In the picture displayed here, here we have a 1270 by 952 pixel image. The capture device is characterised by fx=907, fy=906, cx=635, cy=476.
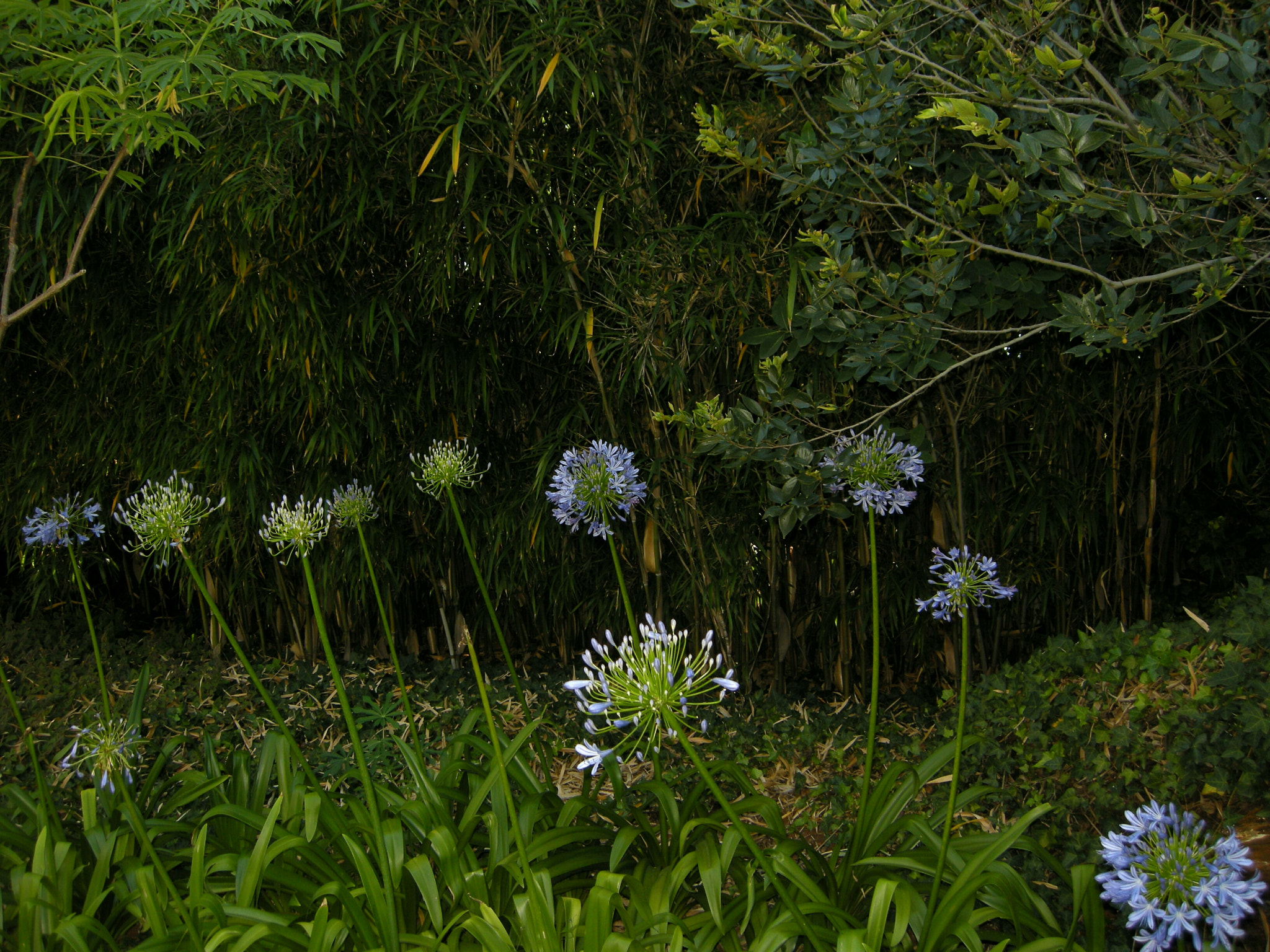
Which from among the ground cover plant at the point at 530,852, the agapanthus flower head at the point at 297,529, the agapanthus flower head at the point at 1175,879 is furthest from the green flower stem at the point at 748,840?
the agapanthus flower head at the point at 297,529

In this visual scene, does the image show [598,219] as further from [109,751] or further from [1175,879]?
[1175,879]

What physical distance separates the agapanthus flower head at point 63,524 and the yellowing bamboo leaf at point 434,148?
1109 millimetres


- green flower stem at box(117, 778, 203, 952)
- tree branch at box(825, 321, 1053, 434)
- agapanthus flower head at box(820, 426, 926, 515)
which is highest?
tree branch at box(825, 321, 1053, 434)

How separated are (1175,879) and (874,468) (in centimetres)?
79

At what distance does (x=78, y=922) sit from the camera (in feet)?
5.17

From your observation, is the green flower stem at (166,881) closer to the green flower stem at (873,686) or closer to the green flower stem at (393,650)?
the green flower stem at (393,650)

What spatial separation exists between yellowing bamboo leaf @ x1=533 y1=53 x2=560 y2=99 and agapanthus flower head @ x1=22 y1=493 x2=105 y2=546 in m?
1.38

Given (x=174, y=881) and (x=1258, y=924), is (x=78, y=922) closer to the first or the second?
(x=174, y=881)

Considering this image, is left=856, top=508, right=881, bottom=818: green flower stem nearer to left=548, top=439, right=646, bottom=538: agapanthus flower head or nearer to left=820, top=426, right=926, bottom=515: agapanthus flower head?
left=820, top=426, right=926, bottom=515: agapanthus flower head

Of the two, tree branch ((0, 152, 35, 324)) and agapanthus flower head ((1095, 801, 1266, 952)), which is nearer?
agapanthus flower head ((1095, 801, 1266, 952))

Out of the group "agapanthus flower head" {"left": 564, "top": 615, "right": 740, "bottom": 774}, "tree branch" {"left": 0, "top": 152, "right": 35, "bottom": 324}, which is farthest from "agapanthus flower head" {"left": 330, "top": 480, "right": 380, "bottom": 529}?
"tree branch" {"left": 0, "top": 152, "right": 35, "bottom": 324}

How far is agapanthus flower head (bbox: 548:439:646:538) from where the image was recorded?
1796mm

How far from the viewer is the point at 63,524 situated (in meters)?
1.95

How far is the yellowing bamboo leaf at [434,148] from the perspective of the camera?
2267 mm
